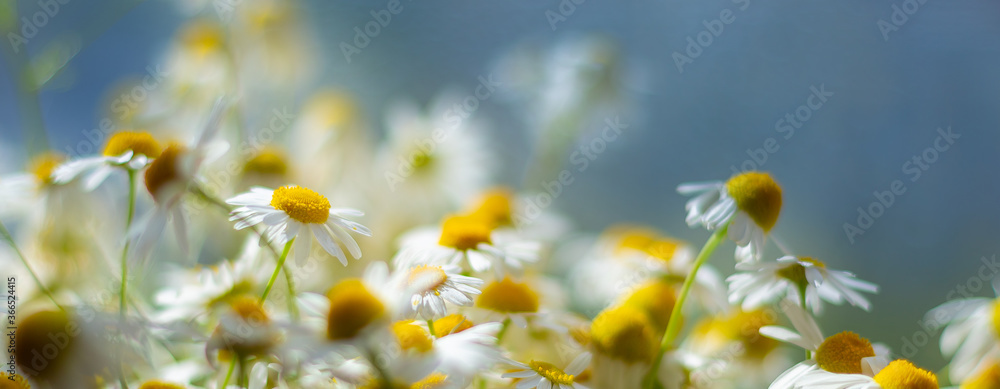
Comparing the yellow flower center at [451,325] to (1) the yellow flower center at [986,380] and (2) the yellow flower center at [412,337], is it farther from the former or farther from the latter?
(1) the yellow flower center at [986,380]

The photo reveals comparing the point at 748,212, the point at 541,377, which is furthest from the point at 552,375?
the point at 748,212

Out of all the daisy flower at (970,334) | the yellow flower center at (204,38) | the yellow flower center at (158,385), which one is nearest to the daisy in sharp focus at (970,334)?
the daisy flower at (970,334)

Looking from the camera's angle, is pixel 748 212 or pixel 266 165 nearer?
pixel 748 212

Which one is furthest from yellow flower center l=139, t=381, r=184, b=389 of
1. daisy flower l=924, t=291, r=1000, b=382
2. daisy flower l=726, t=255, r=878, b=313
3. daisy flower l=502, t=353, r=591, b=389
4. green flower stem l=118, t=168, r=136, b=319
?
daisy flower l=924, t=291, r=1000, b=382

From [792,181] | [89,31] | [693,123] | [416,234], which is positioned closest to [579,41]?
[693,123]

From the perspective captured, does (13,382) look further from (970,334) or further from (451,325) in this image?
(970,334)

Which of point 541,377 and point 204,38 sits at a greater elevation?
point 204,38
